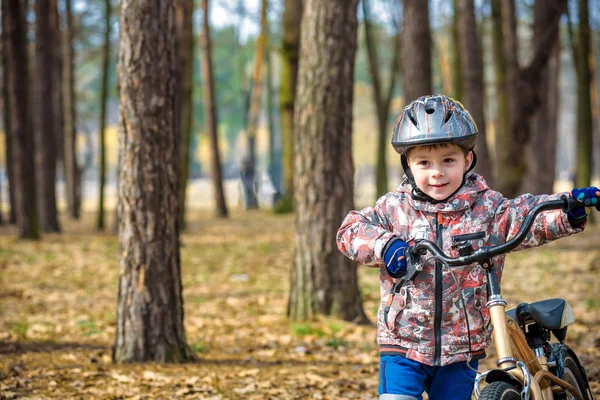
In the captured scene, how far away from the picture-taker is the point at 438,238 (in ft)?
11.6

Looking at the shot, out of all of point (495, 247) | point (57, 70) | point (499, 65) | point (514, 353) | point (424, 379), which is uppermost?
point (57, 70)

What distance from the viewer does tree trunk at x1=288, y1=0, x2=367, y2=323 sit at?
807 centimetres

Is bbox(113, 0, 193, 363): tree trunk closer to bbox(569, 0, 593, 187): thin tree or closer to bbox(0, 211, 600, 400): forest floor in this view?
bbox(0, 211, 600, 400): forest floor

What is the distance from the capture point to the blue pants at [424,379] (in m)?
3.54

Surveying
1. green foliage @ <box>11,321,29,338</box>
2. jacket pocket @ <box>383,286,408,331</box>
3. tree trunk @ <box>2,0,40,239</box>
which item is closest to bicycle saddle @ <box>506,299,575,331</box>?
jacket pocket @ <box>383,286,408,331</box>

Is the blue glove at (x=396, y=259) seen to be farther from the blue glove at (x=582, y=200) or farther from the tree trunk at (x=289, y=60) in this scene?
the tree trunk at (x=289, y=60)

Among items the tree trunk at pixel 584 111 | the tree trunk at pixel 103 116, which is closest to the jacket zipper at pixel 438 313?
the tree trunk at pixel 584 111

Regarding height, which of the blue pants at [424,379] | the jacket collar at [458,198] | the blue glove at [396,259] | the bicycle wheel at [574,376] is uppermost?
the jacket collar at [458,198]

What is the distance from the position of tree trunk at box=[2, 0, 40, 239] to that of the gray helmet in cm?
1446

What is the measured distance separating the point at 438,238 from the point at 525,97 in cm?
1285

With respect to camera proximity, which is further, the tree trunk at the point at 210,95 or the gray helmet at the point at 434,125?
the tree trunk at the point at 210,95

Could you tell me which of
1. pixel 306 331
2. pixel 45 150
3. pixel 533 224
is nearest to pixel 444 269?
pixel 533 224

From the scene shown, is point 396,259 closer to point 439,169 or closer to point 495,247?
point 495,247

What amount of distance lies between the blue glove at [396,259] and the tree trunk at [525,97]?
13051 millimetres
